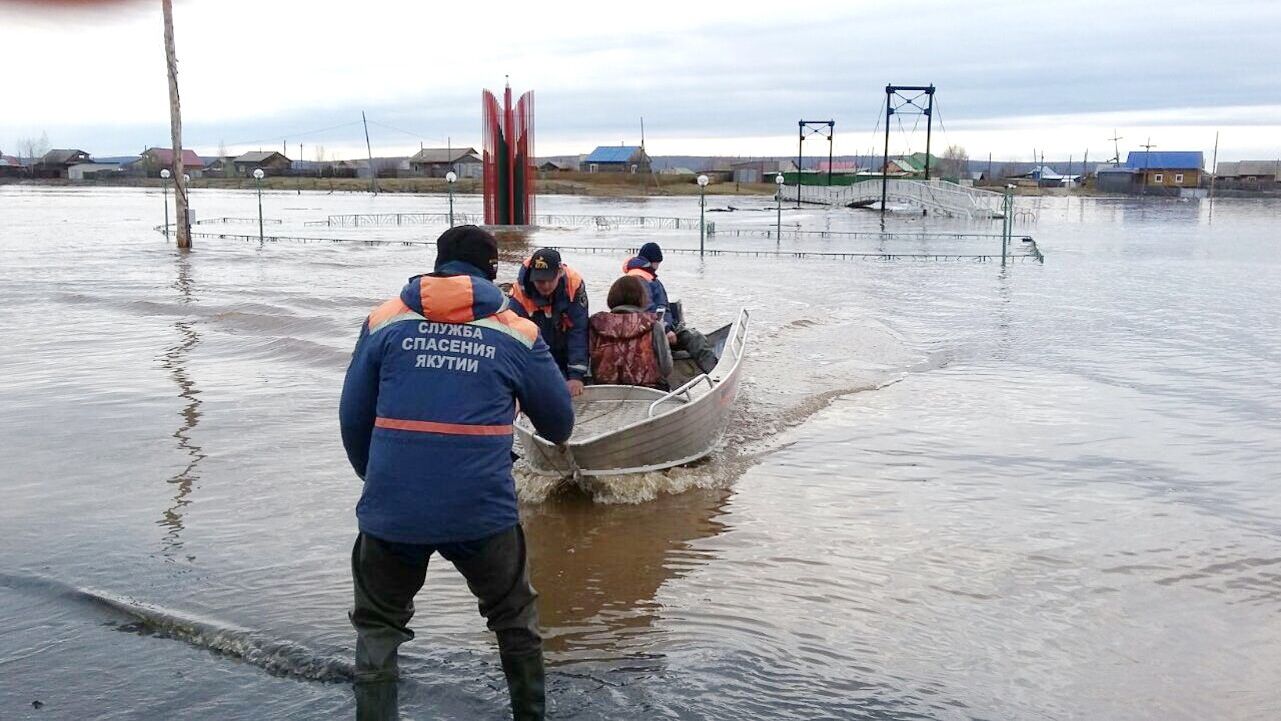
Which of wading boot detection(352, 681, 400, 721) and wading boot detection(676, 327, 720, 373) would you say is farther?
wading boot detection(676, 327, 720, 373)

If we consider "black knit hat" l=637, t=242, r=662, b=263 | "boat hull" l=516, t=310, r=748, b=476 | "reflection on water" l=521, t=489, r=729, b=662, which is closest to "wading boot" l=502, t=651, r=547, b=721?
"reflection on water" l=521, t=489, r=729, b=662

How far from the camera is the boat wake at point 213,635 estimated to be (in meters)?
5.07

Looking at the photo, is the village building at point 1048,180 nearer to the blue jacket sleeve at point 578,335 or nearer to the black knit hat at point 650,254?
the black knit hat at point 650,254

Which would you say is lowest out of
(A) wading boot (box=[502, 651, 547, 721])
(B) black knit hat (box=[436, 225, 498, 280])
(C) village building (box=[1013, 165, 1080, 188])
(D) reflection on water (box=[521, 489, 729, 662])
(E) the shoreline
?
(D) reflection on water (box=[521, 489, 729, 662])

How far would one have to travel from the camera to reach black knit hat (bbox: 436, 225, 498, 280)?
12.9 ft

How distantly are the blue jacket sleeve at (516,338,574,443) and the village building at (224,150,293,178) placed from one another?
5520 inches

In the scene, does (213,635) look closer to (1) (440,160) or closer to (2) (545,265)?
(2) (545,265)

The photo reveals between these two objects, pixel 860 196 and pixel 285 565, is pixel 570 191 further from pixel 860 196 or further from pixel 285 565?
pixel 285 565

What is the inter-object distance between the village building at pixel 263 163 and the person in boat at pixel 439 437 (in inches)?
5521

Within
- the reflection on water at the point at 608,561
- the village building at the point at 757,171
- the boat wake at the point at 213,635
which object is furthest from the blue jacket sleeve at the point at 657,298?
the village building at the point at 757,171

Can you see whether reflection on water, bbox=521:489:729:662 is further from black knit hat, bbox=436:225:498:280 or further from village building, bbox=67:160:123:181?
village building, bbox=67:160:123:181

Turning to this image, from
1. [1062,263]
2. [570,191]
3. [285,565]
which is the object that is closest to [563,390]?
[285,565]

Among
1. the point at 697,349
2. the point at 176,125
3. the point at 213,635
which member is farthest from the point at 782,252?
the point at 213,635

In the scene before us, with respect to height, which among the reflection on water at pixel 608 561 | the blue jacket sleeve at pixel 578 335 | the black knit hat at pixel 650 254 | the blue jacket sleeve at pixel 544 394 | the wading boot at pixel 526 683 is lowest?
the reflection on water at pixel 608 561
